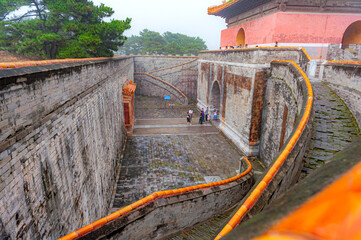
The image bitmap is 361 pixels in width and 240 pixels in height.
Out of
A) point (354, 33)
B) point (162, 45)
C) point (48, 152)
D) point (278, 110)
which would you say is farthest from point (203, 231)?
point (162, 45)

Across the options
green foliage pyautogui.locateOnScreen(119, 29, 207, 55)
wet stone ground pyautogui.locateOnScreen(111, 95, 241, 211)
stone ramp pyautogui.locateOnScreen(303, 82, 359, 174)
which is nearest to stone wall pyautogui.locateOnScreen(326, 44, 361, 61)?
stone ramp pyautogui.locateOnScreen(303, 82, 359, 174)

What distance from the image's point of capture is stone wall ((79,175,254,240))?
4.23 m

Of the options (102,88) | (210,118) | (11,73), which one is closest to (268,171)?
(11,73)

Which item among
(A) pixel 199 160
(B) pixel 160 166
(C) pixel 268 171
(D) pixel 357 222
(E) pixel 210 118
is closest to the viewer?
(D) pixel 357 222

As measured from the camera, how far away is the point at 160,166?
1045 centimetres

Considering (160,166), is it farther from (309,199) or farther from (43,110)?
(309,199)

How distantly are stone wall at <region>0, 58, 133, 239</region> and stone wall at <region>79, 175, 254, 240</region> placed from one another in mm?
965

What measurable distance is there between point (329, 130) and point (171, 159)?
7.55m

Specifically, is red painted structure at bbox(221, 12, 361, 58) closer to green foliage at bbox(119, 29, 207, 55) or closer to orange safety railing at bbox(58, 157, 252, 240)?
orange safety railing at bbox(58, 157, 252, 240)

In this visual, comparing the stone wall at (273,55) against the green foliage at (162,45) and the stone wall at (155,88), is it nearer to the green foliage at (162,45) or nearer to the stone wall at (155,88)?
the stone wall at (155,88)

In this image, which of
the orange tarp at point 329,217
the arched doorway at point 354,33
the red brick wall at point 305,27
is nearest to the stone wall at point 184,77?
the red brick wall at point 305,27

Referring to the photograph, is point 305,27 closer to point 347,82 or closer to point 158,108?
point 347,82

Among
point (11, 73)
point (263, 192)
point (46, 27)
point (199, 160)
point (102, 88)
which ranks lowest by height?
point (199, 160)

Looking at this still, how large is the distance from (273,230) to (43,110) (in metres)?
4.03
